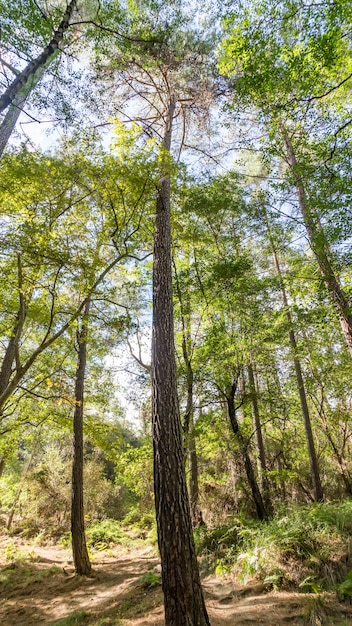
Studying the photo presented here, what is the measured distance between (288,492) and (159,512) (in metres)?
8.08

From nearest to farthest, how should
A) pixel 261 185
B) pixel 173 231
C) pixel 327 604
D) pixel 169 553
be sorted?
pixel 169 553 < pixel 327 604 < pixel 173 231 < pixel 261 185

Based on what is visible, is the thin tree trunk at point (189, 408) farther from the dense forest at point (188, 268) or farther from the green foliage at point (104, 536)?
the green foliage at point (104, 536)

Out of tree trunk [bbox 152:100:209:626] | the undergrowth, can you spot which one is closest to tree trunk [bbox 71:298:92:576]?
tree trunk [bbox 152:100:209:626]

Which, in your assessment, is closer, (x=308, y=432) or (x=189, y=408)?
(x=189, y=408)

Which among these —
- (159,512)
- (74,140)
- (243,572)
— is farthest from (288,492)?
(74,140)

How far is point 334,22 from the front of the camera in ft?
14.3

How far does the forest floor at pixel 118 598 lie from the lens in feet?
10.5

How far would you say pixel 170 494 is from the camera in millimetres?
3215

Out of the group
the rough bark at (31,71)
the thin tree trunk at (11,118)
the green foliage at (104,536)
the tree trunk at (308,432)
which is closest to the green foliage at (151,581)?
the tree trunk at (308,432)

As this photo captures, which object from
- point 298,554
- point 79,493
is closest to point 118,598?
point 79,493

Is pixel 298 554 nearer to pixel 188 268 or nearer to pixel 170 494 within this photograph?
Answer: pixel 170 494

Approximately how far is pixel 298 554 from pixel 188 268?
22.7 ft

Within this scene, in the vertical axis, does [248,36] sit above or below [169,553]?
above

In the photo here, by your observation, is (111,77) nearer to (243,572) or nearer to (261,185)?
(261,185)
